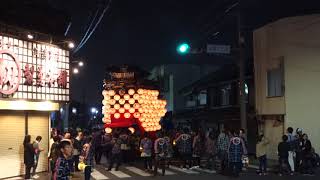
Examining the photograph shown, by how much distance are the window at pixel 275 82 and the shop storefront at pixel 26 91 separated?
40.1 ft

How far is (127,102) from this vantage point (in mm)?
32719

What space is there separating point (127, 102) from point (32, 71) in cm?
1110

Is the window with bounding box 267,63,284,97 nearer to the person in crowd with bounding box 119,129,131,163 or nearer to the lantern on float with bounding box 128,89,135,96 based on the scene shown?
the lantern on float with bounding box 128,89,135,96

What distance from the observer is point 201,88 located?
154 ft

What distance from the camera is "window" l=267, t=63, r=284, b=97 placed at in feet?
93.8

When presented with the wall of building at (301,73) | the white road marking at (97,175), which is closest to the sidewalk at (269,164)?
the wall of building at (301,73)

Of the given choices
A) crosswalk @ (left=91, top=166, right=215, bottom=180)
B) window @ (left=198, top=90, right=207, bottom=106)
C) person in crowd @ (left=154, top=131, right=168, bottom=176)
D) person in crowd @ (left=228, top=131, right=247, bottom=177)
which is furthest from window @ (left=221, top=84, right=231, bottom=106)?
person in crowd @ (left=228, top=131, right=247, bottom=177)

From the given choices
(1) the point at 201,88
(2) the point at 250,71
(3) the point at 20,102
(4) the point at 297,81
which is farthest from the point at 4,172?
(1) the point at 201,88

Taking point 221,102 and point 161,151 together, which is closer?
point 161,151

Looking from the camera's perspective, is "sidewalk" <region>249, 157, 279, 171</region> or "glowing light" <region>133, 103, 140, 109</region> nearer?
"sidewalk" <region>249, 157, 279, 171</region>

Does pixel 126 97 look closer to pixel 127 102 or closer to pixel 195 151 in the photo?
pixel 127 102

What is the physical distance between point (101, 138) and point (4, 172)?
9684 millimetres

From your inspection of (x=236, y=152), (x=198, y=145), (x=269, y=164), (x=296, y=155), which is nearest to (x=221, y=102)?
(x=269, y=164)

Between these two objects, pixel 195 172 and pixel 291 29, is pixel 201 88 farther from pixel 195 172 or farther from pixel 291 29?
pixel 195 172
